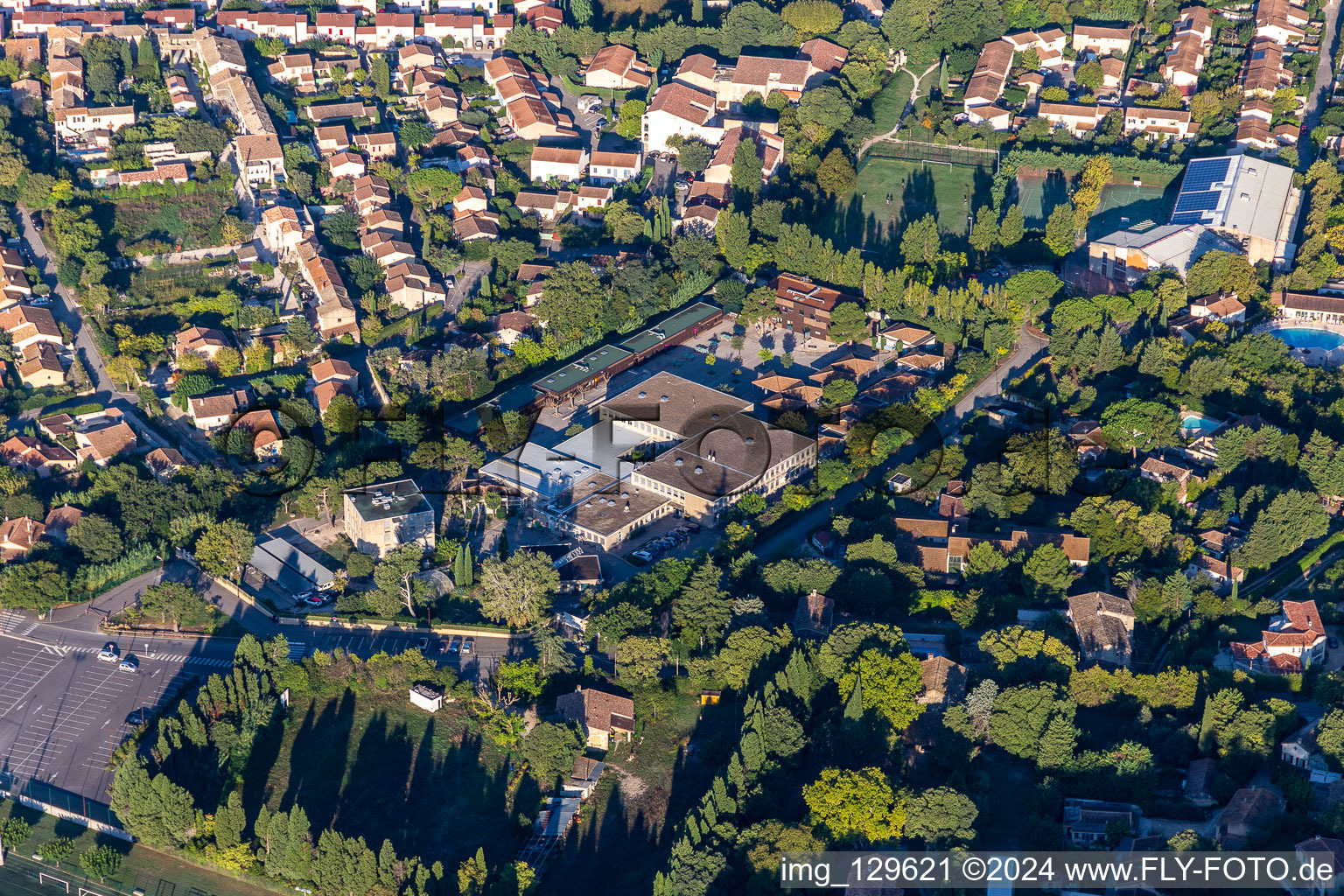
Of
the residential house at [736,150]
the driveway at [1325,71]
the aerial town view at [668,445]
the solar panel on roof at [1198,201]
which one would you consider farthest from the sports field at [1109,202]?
the residential house at [736,150]

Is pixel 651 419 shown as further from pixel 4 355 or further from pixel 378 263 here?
pixel 4 355

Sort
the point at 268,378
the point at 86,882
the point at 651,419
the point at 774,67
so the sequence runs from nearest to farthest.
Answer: the point at 86,882, the point at 651,419, the point at 268,378, the point at 774,67

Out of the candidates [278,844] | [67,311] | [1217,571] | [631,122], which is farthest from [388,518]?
[631,122]

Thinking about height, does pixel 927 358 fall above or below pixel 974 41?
below

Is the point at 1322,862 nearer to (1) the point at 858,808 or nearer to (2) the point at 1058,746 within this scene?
(2) the point at 1058,746

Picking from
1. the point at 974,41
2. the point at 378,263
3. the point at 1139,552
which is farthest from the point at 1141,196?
the point at 378,263

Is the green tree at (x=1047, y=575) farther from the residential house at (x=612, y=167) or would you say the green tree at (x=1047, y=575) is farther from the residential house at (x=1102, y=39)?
the residential house at (x=1102, y=39)

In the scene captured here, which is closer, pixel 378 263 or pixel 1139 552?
pixel 1139 552

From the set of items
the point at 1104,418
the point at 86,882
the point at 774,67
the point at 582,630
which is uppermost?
the point at 774,67

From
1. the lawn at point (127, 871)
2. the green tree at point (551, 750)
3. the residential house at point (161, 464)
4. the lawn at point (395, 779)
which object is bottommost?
the lawn at point (127, 871)
